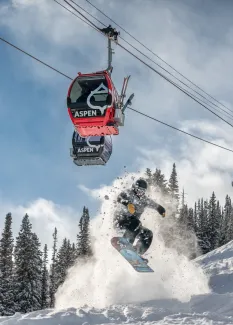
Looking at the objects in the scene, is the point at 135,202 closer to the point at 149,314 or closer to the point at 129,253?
the point at 129,253

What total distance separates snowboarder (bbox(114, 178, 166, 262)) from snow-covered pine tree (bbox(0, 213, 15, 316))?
29196mm

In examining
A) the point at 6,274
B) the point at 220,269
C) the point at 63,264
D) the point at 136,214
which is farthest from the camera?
the point at 63,264

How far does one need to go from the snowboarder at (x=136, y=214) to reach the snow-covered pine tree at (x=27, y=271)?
30492 mm

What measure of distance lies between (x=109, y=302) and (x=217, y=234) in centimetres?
5208

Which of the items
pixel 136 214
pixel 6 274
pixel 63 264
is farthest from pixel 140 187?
pixel 63 264

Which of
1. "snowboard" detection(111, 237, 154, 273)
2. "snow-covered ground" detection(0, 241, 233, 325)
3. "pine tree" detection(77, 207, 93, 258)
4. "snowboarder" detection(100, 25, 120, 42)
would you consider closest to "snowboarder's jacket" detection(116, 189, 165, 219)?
"snowboard" detection(111, 237, 154, 273)

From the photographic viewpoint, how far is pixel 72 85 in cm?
1303

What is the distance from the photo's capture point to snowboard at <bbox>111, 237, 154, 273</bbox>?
16.5 meters

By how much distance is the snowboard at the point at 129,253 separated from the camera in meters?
16.5

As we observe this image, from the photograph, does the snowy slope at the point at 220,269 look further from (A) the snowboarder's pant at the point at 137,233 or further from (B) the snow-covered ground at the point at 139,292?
(A) the snowboarder's pant at the point at 137,233

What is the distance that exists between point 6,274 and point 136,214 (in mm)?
30728

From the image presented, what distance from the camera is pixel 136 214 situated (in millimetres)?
17094

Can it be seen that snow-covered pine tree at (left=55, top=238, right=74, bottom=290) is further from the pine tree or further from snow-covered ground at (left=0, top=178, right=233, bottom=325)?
snow-covered ground at (left=0, top=178, right=233, bottom=325)

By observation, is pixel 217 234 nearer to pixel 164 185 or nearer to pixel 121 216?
pixel 164 185
